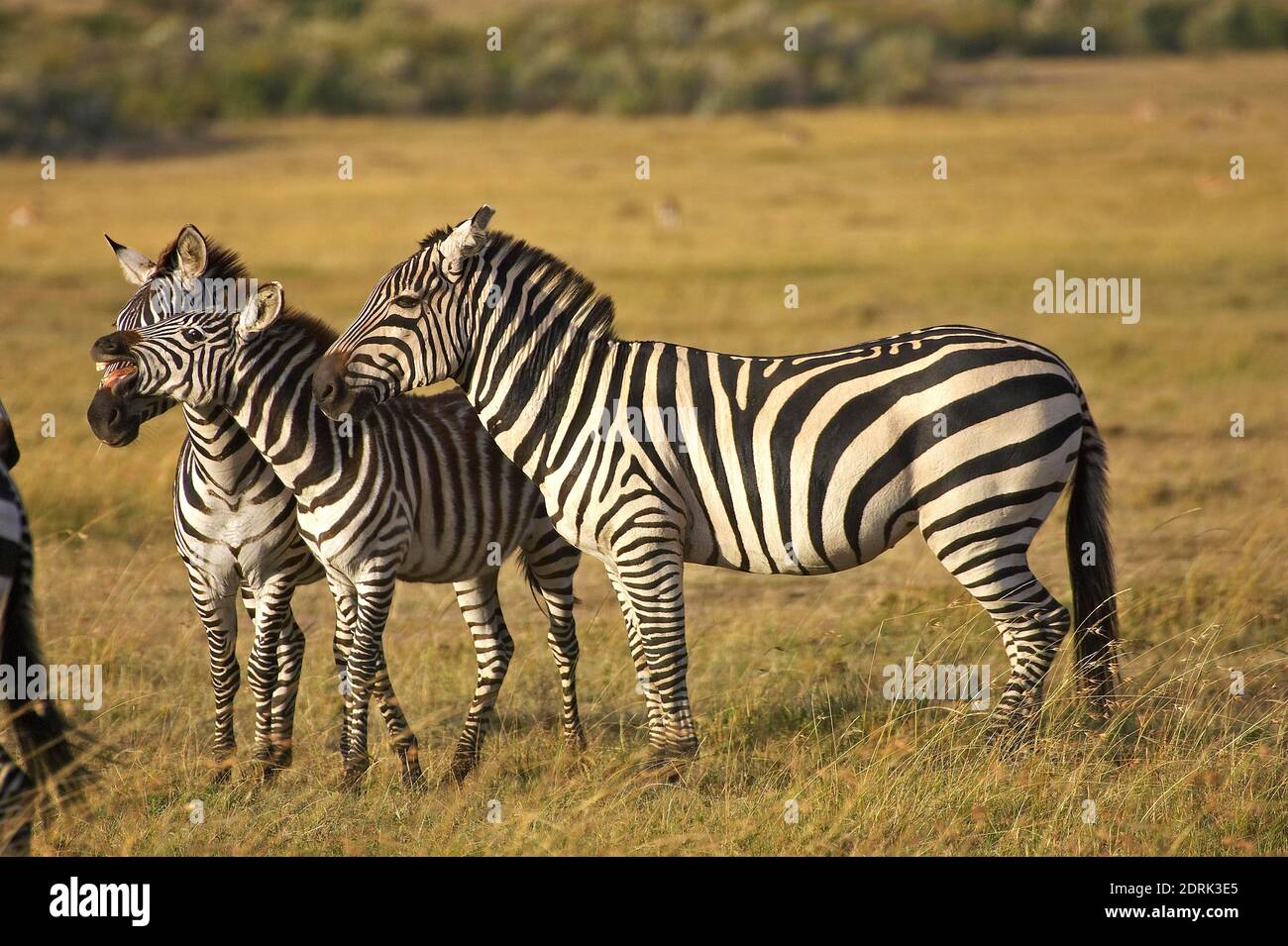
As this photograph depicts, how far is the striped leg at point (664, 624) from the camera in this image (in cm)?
596

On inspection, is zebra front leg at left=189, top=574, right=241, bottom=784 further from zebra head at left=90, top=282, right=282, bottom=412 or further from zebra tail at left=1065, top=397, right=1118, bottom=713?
zebra tail at left=1065, top=397, right=1118, bottom=713

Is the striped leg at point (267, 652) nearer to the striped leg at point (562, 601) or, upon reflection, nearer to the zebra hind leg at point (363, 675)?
the zebra hind leg at point (363, 675)

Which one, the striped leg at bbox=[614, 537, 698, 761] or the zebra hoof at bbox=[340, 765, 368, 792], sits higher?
the striped leg at bbox=[614, 537, 698, 761]

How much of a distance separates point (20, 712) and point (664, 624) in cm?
249

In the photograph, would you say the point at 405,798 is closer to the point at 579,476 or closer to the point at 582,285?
the point at 579,476

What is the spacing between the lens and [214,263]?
21.0 ft

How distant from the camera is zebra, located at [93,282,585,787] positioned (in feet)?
19.5

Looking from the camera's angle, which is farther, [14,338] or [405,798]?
[14,338]

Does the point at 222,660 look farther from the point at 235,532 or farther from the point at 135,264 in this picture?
the point at 135,264

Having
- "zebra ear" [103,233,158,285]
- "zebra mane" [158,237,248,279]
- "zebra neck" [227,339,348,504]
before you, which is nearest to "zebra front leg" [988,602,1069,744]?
"zebra neck" [227,339,348,504]

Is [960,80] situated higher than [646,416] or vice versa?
[960,80]

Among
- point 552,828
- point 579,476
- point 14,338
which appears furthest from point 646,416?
point 14,338

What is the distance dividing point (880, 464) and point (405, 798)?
7.89ft

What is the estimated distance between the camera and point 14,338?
17.2 metres
